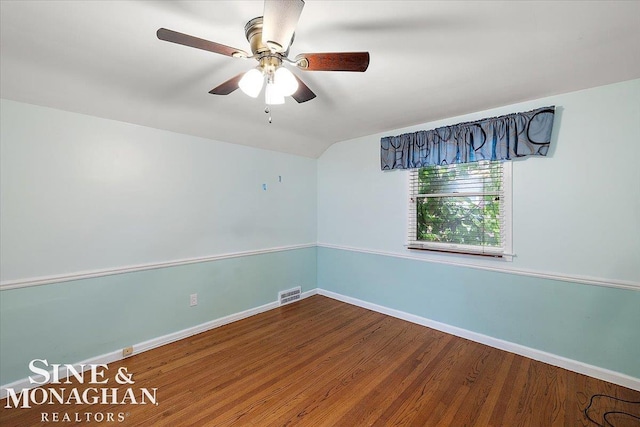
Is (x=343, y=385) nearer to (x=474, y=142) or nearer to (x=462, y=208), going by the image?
(x=462, y=208)

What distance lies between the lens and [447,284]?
2.91 meters

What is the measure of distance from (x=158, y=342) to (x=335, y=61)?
293cm

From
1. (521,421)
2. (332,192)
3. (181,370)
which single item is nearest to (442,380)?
(521,421)

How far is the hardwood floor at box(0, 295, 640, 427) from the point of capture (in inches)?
69.2

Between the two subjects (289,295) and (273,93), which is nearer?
(273,93)

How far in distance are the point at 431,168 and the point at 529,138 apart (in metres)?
0.92

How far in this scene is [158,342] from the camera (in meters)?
2.62

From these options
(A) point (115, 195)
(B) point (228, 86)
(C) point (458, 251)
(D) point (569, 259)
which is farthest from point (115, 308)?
(D) point (569, 259)

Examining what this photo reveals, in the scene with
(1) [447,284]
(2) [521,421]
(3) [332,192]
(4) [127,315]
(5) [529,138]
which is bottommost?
(2) [521,421]

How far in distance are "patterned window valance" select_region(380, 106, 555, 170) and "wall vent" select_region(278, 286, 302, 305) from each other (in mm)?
2122

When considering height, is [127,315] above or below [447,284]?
below

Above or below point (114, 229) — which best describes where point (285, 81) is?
above

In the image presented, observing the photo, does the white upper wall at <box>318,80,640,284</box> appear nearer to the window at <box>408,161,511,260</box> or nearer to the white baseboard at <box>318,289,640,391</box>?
the window at <box>408,161,511,260</box>

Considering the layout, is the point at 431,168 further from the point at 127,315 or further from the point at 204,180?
the point at 127,315
